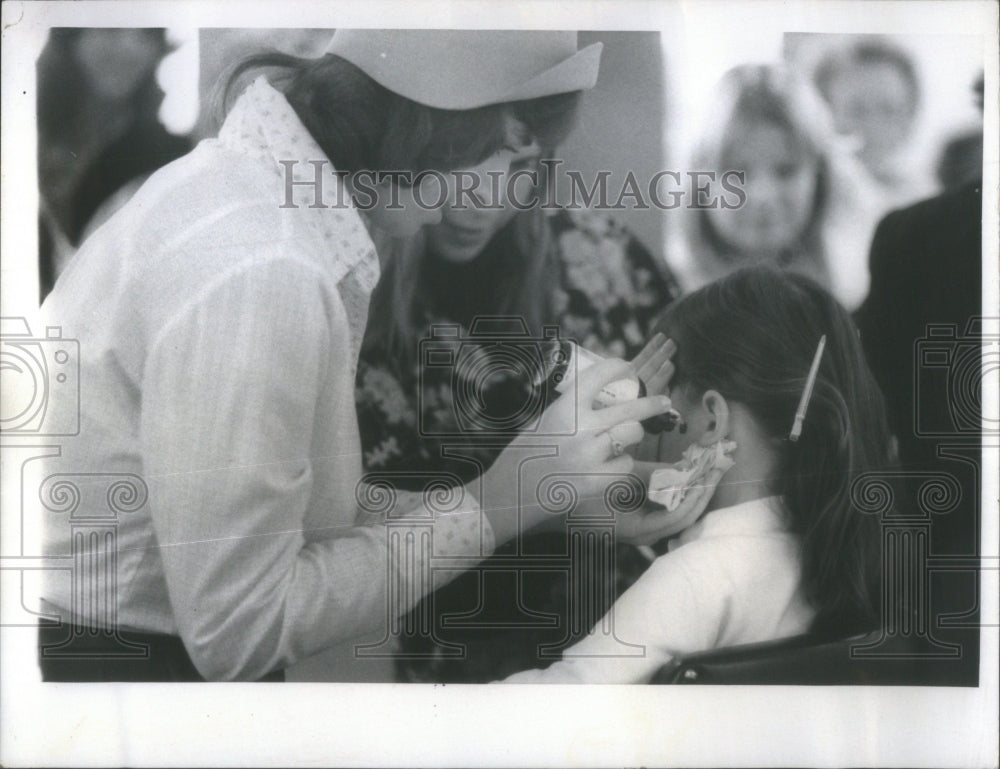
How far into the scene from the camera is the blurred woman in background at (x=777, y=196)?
210 centimetres

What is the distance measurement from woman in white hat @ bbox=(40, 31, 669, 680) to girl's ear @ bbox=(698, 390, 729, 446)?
4.6 inches

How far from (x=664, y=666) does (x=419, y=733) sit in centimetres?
57

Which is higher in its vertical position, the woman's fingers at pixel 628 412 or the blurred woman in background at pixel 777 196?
the blurred woman in background at pixel 777 196

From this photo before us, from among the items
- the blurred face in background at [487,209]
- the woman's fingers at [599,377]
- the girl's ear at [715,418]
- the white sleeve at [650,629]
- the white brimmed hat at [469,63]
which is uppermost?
the white brimmed hat at [469,63]

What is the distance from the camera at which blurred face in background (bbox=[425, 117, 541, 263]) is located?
2084 mm

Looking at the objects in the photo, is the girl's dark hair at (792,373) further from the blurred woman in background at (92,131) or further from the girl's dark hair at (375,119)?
the blurred woman in background at (92,131)

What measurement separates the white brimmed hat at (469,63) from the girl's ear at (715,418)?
738 millimetres

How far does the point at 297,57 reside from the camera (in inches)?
82.5

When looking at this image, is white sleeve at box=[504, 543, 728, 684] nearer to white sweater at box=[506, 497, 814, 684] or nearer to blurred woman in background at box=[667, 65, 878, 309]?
white sweater at box=[506, 497, 814, 684]

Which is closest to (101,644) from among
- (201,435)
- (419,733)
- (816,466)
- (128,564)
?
(128,564)

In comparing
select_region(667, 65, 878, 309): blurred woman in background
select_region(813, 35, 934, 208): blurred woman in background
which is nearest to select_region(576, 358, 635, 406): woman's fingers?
select_region(667, 65, 878, 309): blurred woman in background

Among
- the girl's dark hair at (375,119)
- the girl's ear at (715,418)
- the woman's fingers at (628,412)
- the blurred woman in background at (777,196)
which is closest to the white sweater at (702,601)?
the girl's ear at (715,418)

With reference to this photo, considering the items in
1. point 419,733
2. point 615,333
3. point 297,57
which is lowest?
point 419,733

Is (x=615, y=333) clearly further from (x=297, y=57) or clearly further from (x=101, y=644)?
(x=101, y=644)
